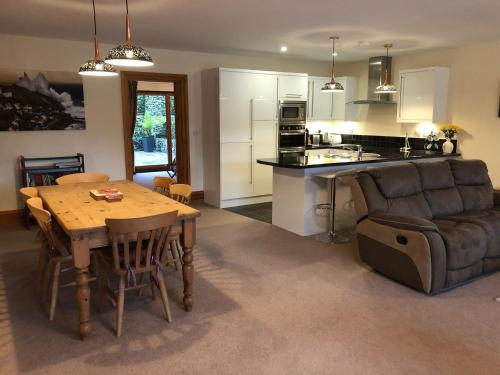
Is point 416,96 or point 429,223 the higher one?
point 416,96

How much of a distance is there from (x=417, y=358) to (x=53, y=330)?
2381 mm

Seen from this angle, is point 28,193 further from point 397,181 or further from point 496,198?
point 496,198

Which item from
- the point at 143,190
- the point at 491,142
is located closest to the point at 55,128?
the point at 143,190

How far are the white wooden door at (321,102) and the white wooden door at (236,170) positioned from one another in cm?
172

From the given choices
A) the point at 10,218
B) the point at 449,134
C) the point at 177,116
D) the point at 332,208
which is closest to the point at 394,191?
the point at 332,208

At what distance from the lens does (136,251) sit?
8.98 feet

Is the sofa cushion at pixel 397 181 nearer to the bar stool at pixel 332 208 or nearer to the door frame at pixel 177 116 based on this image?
the bar stool at pixel 332 208

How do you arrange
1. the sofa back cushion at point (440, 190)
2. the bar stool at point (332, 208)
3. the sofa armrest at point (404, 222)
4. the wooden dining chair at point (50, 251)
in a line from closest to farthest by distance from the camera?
the wooden dining chair at point (50, 251)
the sofa armrest at point (404, 222)
the sofa back cushion at point (440, 190)
the bar stool at point (332, 208)

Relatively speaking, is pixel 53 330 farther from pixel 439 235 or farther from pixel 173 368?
pixel 439 235

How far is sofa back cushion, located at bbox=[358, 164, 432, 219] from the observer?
387cm

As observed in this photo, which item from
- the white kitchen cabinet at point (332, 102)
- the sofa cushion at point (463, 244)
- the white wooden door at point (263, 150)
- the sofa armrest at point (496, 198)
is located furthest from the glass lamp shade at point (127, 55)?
the white kitchen cabinet at point (332, 102)

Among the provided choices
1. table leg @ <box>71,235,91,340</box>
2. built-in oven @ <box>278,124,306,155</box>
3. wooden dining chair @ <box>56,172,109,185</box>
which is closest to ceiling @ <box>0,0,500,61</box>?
built-in oven @ <box>278,124,306,155</box>

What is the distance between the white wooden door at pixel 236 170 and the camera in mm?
6418

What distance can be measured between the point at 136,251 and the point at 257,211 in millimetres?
3654
